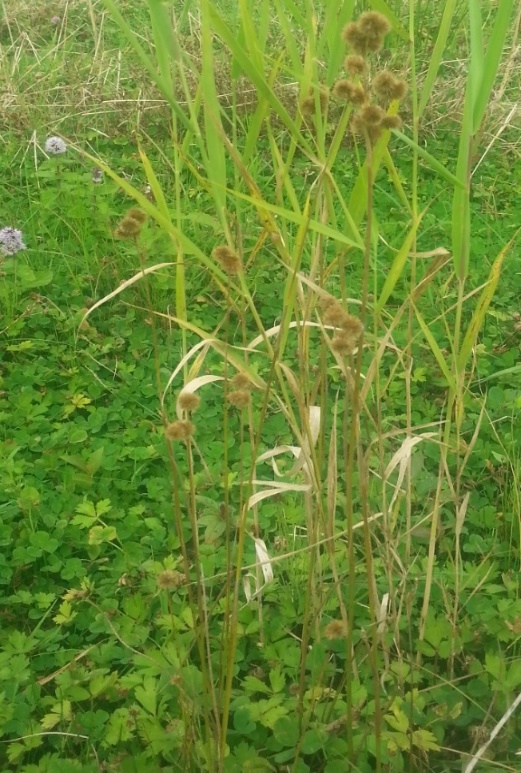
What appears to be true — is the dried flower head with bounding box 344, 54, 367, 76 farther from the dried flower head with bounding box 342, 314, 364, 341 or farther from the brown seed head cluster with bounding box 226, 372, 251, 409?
the brown seed head cluster with bounding box 226, 372, 251, 409

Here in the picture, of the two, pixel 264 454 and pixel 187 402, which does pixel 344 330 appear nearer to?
pixel 187 402

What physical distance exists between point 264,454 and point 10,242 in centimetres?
163

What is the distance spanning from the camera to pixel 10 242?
7.70 feet

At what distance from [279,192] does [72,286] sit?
1.48 m

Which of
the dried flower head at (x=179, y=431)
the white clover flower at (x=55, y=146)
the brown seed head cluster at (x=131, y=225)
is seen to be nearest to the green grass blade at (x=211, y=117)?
the brown seed head cluster at (x=131, y=225)

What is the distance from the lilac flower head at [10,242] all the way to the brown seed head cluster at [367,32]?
1.93m

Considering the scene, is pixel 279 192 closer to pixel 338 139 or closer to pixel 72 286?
pixel 338 139

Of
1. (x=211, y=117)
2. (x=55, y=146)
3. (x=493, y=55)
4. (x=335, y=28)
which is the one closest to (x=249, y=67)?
(x=211, y=117)

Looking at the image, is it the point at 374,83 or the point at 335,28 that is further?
the point at 335,28

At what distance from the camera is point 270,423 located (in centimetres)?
190

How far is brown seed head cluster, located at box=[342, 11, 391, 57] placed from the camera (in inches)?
24.9

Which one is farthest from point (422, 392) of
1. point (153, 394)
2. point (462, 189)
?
point (462, 189)

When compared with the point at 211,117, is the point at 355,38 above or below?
above

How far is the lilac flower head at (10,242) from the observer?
92.2 inches
